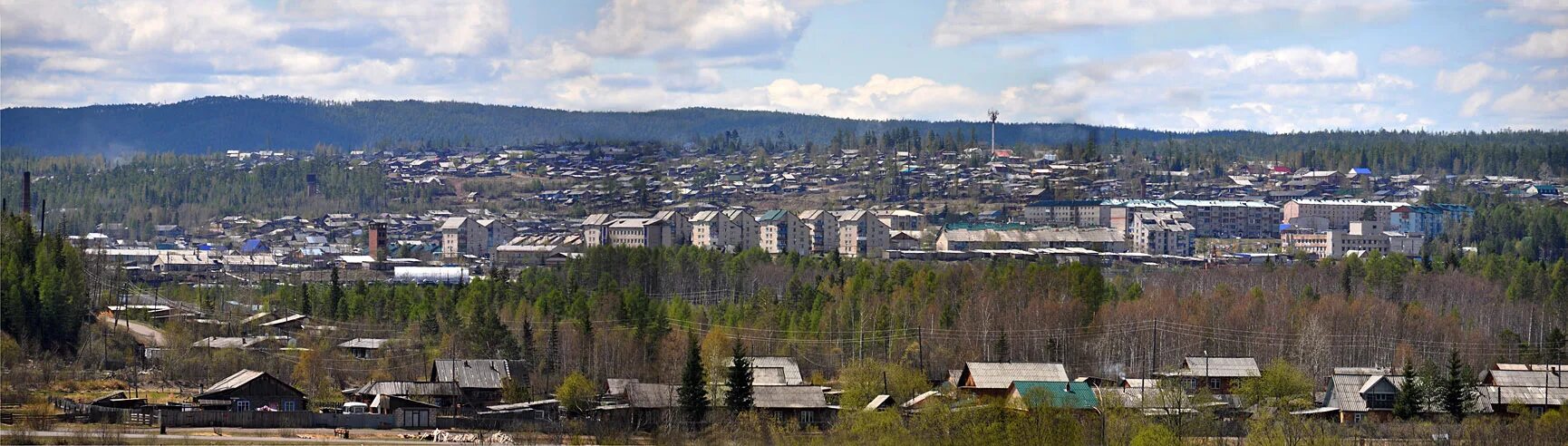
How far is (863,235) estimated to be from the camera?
124 m

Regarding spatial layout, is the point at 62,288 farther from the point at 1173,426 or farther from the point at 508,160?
the point at 508,160

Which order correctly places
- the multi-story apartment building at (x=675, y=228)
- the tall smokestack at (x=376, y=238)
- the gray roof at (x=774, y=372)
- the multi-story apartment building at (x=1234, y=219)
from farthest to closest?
1. the multi-story apartment building at (x=1234, y=219)
2. the multi-story apartment building at (x=675, y=228)
3. the tall smokestack at (x=376, y=238)
4. the gray roof at (x=774, y=372)

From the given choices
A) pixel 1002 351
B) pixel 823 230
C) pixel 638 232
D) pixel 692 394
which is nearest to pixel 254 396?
pixel 692 394

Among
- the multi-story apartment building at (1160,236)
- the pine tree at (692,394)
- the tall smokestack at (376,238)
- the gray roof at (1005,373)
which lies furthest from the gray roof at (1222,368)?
the tall smokestack at (376,238)

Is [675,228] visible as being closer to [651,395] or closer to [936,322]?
[936,322]

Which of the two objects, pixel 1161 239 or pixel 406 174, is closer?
pixel 1161 239

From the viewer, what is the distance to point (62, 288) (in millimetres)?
67125

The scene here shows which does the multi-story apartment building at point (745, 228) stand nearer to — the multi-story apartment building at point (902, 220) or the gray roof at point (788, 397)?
the multi-story apartment building at point (902, 220)

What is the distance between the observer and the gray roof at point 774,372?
59031 millimetres

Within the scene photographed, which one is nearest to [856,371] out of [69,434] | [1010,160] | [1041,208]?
[69,434]

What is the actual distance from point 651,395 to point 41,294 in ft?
77.9

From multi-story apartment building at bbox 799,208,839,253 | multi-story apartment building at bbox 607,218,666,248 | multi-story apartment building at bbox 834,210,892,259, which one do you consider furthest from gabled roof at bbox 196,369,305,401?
multi-story apartment building at bbox 799,208,839,253

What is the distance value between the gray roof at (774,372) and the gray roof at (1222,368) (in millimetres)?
11587

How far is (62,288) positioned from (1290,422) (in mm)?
40282
